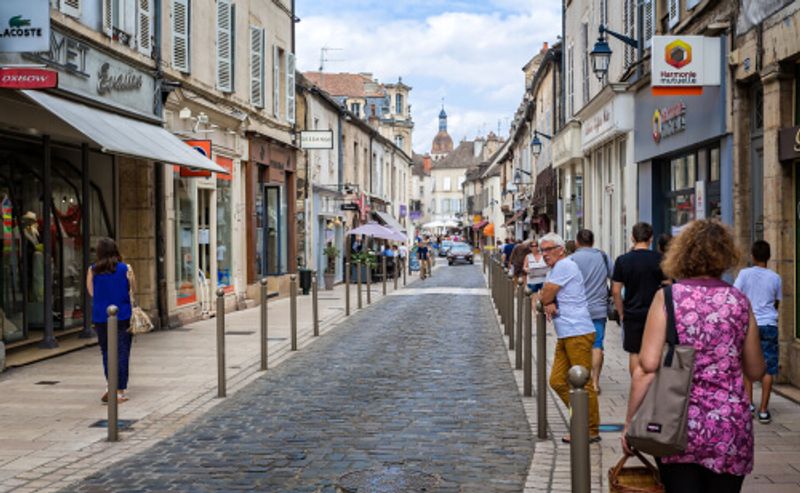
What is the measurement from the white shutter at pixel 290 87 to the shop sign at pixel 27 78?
14.9 metres

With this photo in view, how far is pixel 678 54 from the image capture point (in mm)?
11164

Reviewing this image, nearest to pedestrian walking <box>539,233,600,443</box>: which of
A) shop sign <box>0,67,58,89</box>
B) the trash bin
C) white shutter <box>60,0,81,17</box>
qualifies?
shop sign <box>0,67,58,89</box>

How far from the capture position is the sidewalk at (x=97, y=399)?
6652 millimetres

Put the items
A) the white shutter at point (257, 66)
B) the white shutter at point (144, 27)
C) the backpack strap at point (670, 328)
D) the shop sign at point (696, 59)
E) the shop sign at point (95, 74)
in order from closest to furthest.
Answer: the backpack strap at point (670, 328)
the shop sign at point (696, 59)
the shop sign at point (95, 74)
the white shutter at point (144, 27)
the white shutter at point (257, 66)

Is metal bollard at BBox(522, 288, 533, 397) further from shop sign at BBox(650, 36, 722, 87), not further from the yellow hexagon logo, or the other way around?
the yellow hexagon logo

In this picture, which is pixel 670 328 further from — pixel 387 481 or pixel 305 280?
pixel 305 280

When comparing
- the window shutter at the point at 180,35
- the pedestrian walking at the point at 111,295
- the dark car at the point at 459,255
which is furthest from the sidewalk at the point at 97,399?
the dark car at the point at 459,255

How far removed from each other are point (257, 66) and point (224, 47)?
2.46 meters

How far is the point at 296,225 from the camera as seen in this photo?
2684 cm

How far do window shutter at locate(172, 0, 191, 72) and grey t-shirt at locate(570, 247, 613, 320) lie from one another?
9854 millimetres

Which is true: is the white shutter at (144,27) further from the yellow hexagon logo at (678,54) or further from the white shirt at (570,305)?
the white shirt at (570,305)

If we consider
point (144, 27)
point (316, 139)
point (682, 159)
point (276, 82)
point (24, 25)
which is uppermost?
point (276, 82)

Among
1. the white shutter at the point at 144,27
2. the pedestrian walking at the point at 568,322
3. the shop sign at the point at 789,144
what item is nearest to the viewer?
the pedestrian walking at the point at 568,322

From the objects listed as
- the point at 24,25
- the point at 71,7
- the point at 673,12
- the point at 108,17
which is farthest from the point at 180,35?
the point at 673,12
